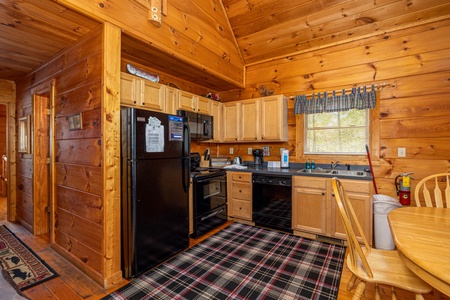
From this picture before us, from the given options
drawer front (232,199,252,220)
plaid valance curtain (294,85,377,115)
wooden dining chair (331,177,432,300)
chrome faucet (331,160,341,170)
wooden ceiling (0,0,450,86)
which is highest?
wooden ceiling (0,0,450,86)

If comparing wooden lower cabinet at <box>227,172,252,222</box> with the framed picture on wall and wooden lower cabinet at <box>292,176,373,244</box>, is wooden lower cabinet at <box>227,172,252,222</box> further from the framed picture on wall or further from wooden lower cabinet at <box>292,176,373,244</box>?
the framed picture on wall

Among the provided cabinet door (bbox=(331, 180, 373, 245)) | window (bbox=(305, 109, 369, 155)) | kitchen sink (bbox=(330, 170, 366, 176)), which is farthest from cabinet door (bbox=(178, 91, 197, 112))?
cabinet door (bbox=(331, 180, 373, 245))

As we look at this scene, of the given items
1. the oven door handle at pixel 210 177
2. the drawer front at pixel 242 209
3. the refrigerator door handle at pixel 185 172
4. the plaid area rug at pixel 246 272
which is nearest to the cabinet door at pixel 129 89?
the refrigerator door handle at pixel 185 172

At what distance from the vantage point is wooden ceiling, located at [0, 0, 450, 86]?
1.91 metres

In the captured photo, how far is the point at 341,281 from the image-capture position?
202 centimetres

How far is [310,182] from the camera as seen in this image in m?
2.92

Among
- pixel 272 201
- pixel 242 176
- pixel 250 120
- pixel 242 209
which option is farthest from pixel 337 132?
pixel 242 209

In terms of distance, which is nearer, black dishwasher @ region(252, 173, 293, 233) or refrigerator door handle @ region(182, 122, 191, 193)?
refrigerator door handle @ region(182, 122, 191, 193)

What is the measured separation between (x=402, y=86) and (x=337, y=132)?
0.96 meters

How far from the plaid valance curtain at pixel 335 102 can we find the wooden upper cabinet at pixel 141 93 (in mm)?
2095

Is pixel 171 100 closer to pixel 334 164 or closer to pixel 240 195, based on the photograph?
pixel 240 195

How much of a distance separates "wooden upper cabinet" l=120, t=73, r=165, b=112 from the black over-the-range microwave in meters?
0.37

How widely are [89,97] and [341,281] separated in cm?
291

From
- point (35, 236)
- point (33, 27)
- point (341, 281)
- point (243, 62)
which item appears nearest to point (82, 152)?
point (33, 27)
